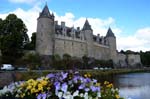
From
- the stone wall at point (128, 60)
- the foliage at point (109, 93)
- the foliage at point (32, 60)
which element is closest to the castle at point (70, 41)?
the stone wall at point (128, 60)

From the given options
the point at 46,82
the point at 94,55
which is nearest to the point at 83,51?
the point at 94,55

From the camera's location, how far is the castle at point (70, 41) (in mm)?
56747

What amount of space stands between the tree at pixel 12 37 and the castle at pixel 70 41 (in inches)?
298

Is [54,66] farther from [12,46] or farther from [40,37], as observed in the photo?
[12,46]

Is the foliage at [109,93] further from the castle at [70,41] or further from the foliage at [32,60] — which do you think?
the castle at [70,41]

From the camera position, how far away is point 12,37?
45500 millimetres

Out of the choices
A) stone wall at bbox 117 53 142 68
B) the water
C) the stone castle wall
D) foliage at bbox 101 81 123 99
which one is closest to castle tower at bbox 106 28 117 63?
the stone castle wall

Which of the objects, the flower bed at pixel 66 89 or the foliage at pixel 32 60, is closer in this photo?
the flower bed at pixel 66 89

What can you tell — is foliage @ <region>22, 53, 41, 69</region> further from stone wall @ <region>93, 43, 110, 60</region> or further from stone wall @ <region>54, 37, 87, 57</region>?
stone wall @ <region>93, 43, 110, 60</region>

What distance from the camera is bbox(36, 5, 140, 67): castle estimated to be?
56.7 metres

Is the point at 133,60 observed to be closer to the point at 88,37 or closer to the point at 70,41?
the point at 88,37

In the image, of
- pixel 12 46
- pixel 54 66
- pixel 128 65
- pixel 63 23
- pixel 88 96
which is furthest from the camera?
pixel 128 65

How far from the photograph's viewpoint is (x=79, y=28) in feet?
238

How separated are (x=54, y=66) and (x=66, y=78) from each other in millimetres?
48718
